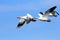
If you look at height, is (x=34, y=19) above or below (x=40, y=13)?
below

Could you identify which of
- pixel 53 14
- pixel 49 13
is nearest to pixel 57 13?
pixel 53 14

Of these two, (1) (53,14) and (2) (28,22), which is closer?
(2) (28,22)

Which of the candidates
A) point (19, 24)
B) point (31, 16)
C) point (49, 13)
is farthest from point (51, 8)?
point (19, 24)

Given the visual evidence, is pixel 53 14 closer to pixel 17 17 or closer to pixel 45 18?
pixel 45 18

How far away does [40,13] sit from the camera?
1198 centimetres

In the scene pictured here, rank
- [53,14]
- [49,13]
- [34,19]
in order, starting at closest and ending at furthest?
[34,19] → [49,13] → [53,14]

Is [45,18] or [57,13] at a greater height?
[57,13]

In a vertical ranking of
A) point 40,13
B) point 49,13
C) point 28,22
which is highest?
point 40,13

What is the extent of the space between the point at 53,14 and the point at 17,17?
2.02m

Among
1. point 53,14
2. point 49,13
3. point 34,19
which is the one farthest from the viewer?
point 53,14

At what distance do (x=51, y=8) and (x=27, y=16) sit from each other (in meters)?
1.20

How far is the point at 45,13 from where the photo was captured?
11.0 meters

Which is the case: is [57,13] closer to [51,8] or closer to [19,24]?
[51,8]

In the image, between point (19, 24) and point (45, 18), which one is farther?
point (19, 24)
